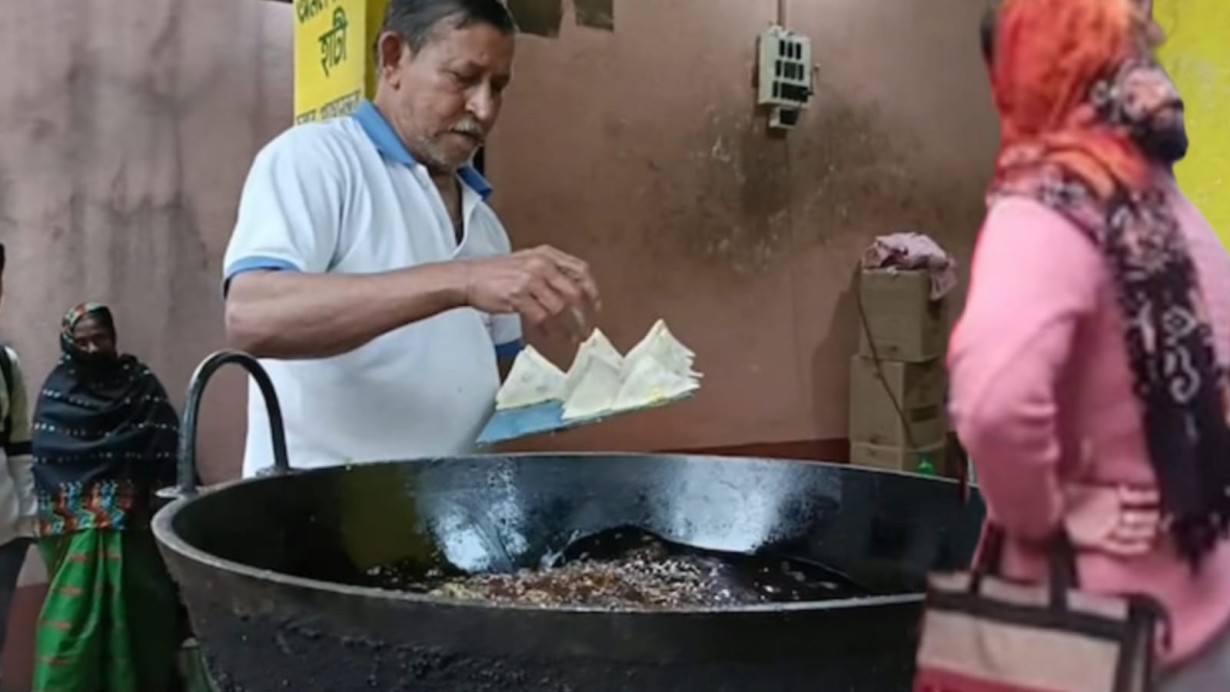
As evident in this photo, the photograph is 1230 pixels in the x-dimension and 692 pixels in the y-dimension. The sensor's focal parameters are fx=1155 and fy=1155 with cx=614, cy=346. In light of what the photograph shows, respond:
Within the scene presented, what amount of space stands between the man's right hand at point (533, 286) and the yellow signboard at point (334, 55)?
89 cm

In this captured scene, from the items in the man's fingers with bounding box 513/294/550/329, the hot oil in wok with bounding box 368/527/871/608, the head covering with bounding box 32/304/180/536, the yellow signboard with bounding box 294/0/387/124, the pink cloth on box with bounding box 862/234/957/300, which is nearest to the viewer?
the hot oil in wok with bounding box 368/527/871/608

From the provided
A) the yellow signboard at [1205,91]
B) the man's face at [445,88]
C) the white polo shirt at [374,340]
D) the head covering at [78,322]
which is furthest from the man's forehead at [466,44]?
the head covering at [78,322]

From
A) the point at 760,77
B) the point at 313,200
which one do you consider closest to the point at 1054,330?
the point at 313,200

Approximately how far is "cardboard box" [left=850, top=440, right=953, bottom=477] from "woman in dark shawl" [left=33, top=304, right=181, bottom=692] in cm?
221

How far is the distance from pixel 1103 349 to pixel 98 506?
3.15 m

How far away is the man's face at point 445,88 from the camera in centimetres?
163

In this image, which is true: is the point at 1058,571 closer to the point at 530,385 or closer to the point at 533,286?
the point at 533,286

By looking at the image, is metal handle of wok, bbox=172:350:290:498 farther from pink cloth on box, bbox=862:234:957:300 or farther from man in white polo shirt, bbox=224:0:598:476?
pink cloth on box, bbox=862:234:957:300

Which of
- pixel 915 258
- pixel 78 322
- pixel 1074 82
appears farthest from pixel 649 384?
pixel 915 258

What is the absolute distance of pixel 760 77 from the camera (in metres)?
3.72

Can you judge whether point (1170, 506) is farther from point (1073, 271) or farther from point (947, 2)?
point (947, 2)

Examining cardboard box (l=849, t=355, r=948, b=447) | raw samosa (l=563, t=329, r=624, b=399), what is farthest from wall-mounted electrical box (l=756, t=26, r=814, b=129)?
raw samosa (l=563, t=329, r=624, b=399)

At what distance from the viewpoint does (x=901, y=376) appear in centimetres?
387

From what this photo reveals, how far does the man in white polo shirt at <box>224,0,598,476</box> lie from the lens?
4.59ft
